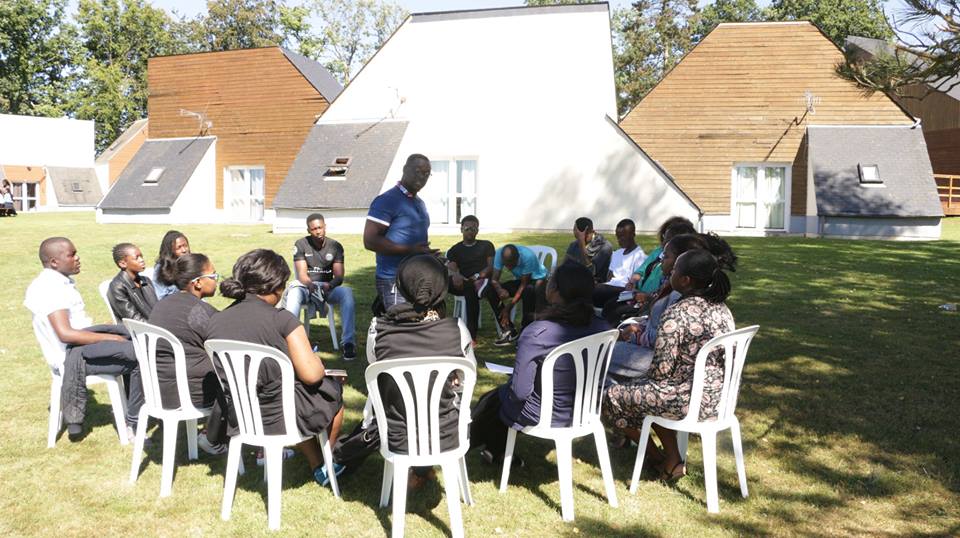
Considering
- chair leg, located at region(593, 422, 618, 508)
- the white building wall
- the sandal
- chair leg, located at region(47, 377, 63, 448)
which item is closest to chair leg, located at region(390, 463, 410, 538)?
chair leg, located at region(593, 422, 618, 508)

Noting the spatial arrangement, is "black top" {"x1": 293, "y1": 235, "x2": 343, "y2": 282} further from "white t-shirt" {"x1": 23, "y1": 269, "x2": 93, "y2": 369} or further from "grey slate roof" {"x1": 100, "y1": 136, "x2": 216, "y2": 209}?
"grey slate roof" {"x1": 100, "y1": 136, "x2": 216, "y2": 209}

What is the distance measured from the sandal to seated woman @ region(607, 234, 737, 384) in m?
0.53

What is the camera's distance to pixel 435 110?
20672 millimetres

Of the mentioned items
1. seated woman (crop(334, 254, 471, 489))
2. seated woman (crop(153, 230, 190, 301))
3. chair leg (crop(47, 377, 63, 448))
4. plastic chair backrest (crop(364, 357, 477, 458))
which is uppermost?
seated woman (crop(153, 230, 190, 301))

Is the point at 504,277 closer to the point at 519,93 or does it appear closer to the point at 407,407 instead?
the point at 407,407

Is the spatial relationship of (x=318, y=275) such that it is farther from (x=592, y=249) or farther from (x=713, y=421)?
(x=713, y=421)

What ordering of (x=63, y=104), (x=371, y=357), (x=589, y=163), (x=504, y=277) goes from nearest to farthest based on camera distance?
(x=371, y=357) → (x=504, y=277) → (x=589, y=163) → (x=63, y=104)

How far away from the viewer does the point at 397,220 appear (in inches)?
208

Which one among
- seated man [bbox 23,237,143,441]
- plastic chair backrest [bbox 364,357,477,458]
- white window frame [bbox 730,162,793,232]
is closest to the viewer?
plastic chair backrest [bbox 364,357,477,458]

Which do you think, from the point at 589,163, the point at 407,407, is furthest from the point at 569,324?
the point at 589,163

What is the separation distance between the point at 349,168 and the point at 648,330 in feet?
55.2

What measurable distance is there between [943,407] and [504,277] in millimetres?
6678

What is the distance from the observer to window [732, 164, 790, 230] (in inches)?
821

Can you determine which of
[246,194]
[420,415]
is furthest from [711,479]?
[246,194]
